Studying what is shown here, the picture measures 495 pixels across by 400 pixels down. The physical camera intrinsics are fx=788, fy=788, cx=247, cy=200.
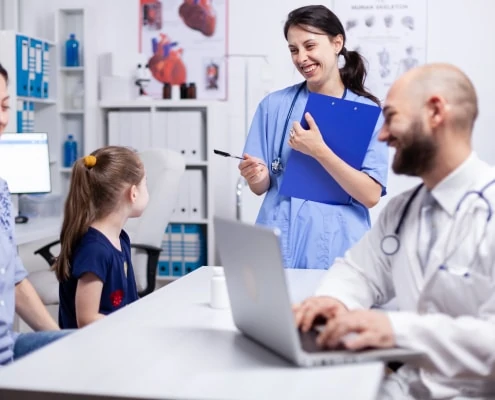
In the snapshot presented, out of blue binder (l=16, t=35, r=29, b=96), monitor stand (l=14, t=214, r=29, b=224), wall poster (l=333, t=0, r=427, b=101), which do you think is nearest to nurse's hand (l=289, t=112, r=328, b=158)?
monitor stand (l=14, t=214, r=29, b=224)

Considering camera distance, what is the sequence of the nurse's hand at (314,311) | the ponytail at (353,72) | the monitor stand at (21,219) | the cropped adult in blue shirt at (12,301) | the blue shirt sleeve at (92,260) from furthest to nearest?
the monitor stand at (21,219) < the ponytail at (353,72) < the blue shirt sleeve at (92,260) < the cropped adult in blue shirt at (12,301) < the nurse's hand at (314,311)

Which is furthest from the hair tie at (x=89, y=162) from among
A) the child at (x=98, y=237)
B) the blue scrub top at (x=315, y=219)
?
the blue scrub top at (x=315, y=219)

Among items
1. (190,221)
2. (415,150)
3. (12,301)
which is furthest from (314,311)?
(190,221)

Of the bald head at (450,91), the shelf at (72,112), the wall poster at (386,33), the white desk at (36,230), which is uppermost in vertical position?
the wall poster at (386,33)

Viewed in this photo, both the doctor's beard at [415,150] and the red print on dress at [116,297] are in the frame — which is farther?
the red print on dress at [116,297]

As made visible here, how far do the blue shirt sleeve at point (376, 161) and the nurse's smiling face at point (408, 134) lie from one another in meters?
0.87

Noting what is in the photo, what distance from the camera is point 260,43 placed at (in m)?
5.08

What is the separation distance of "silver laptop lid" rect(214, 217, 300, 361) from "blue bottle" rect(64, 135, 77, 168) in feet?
12.5

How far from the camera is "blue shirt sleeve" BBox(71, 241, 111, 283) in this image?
2.28 metres

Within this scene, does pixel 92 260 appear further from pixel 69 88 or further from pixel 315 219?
pixel 69 88

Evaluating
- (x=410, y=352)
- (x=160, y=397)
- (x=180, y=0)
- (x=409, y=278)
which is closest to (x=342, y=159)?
(x=409, y=278)

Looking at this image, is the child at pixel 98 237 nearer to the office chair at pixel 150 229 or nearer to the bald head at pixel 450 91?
the office chair at pixel 150 229

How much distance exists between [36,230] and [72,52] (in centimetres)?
182

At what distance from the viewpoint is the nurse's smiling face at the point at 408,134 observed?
1495mm
